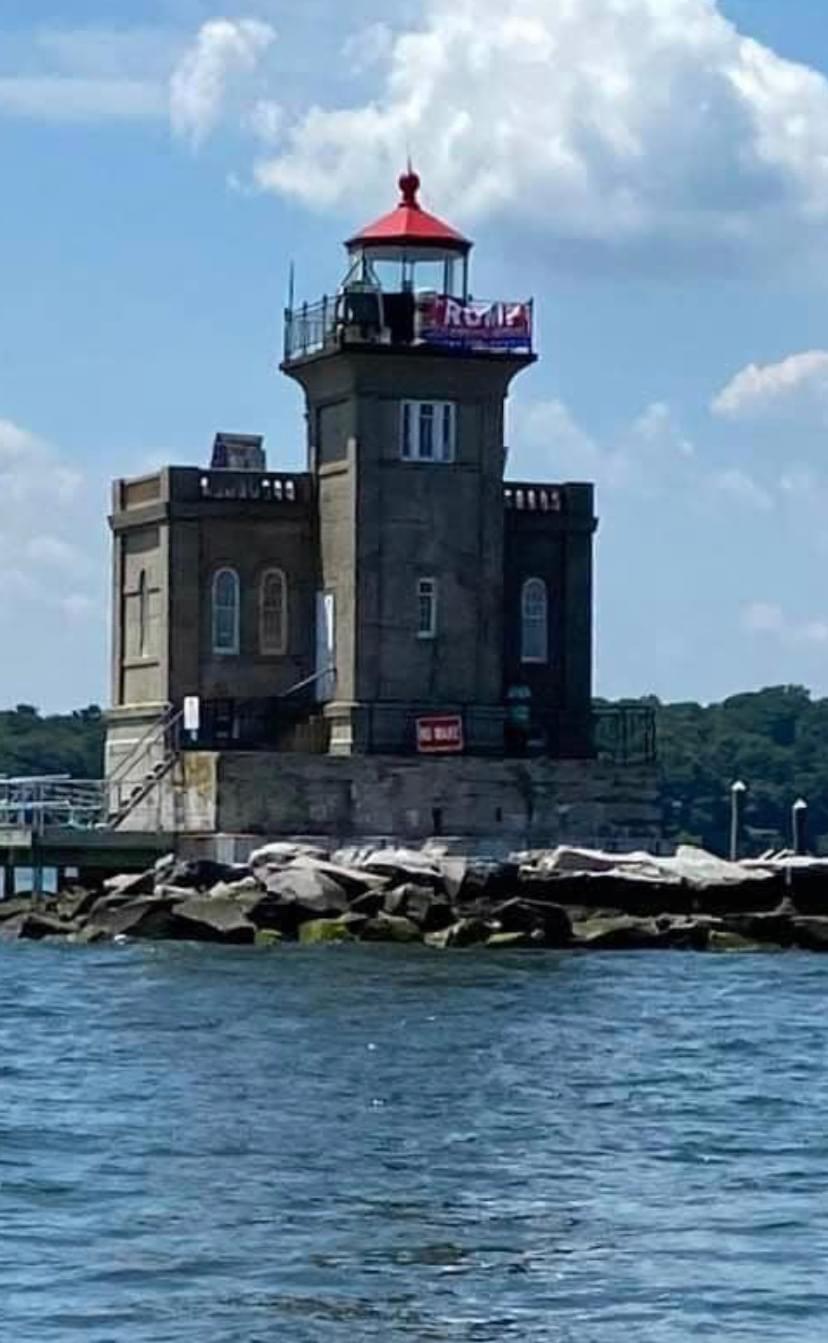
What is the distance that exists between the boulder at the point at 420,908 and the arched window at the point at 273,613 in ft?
30.0

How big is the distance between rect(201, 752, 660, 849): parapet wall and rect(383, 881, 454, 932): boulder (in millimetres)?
5170

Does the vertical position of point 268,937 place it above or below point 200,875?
below

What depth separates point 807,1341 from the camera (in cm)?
1947

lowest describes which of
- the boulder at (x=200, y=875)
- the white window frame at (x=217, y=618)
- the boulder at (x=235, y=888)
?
the boulder at (x=235, y=888)

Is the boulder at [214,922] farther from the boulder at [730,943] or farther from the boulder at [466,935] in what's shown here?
the boulder at [730,943]

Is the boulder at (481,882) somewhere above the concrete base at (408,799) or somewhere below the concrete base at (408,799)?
below

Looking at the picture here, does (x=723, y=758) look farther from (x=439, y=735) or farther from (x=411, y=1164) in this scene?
(x=411, y=1164)

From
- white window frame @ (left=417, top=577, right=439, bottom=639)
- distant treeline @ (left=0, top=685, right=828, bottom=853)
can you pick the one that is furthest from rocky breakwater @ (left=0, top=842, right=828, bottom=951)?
distant treeline @ (left=0, top=685, right=828, bottom=853)

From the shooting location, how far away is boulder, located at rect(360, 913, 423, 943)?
48250mm

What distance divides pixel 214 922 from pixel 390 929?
2251 millimetres

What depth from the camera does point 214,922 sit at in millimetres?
48531

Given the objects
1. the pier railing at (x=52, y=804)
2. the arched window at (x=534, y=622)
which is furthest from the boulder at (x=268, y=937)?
the arched window at (x=534, y=622)

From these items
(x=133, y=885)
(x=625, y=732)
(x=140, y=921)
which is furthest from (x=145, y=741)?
(x=140, y=921)

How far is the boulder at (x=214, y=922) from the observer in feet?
159
